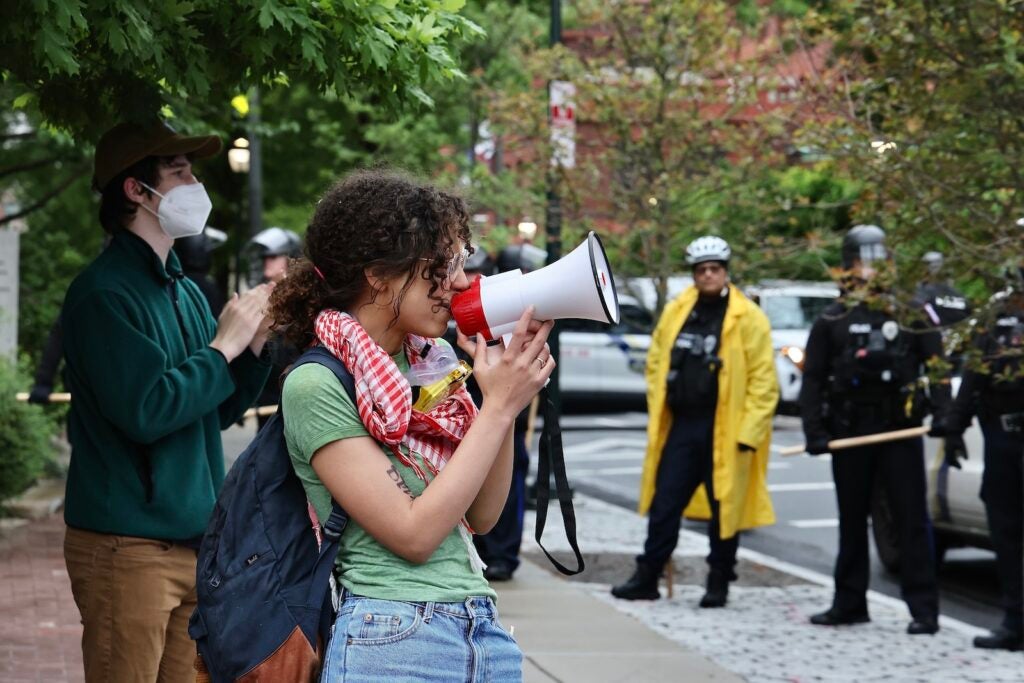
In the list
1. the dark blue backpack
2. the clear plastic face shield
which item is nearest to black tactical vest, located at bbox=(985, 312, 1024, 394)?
the clear plastic face shield

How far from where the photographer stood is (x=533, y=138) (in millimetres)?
12820

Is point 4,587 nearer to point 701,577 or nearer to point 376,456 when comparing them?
point 701,577

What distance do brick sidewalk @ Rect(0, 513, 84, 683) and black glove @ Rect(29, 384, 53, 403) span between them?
970 millimetres

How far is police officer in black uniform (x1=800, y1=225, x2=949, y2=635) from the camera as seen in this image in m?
7.42

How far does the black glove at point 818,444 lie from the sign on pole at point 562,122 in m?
4.84

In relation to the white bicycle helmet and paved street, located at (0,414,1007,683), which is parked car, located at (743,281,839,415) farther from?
the white bicycle helmet

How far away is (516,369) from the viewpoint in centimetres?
264

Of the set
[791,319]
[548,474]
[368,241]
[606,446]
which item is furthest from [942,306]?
[791,319]

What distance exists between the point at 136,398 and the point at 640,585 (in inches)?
197

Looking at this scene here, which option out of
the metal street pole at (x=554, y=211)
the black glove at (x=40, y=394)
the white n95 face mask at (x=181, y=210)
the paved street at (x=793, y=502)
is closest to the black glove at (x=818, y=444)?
the paved street at (x=793, y=502)

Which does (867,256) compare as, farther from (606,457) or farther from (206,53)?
(606,457)

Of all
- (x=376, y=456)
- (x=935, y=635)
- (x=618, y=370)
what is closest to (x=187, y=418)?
(x=376, y=456)

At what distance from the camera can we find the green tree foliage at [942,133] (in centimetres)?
511

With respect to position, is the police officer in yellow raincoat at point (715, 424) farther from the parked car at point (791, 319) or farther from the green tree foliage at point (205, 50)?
the parked car at point (791, 319)
